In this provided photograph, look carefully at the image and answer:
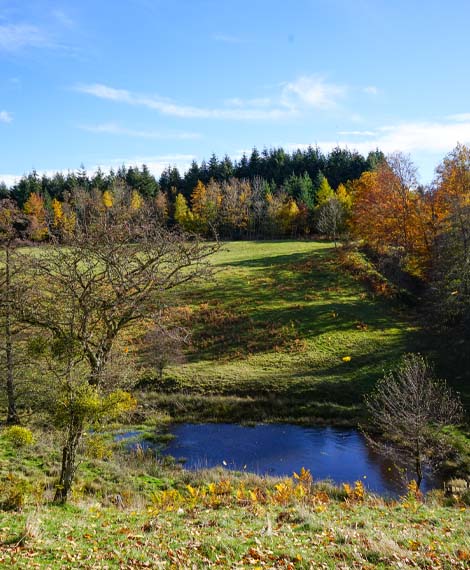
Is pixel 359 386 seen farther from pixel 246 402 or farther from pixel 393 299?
pixel 393 299

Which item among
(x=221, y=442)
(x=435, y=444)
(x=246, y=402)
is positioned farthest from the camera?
(x=246, y=402)

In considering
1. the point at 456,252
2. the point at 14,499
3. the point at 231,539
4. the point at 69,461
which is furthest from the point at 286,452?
the point at 456,252

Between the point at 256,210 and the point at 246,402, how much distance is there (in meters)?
63.9

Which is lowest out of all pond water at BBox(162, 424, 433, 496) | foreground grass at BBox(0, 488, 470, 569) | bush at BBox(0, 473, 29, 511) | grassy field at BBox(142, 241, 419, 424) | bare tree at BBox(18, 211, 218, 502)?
pond water at BBox(162, 424, 433, 496)

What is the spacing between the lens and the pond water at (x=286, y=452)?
2062cm

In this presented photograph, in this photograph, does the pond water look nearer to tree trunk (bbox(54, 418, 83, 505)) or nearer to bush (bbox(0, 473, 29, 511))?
tree trunk (bbox(54, 418, 83, 505))

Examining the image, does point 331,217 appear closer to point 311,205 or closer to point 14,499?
point 311,205

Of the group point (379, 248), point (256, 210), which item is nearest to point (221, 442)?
point (379, 248)

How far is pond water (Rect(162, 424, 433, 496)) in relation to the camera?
20.6 metres

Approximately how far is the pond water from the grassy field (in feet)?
4.60

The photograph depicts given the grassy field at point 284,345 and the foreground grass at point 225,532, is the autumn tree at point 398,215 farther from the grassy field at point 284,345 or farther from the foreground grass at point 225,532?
the foreground grass at point 225,532

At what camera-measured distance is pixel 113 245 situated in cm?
1270

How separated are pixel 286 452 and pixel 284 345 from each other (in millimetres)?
13962

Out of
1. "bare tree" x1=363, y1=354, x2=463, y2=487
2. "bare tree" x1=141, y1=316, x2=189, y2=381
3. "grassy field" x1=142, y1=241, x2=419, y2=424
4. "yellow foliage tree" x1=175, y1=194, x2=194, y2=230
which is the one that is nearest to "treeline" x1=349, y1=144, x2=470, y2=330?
"grassy field" x1=142, y1=241, x2=419, y2=424
